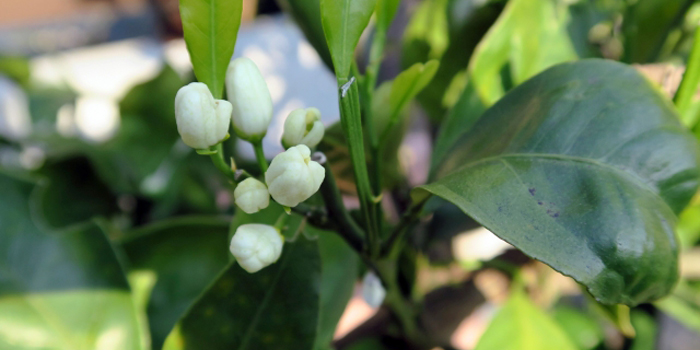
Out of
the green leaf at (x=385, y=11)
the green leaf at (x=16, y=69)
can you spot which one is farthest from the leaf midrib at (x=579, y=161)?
the green leaf at (x=16, y=69)

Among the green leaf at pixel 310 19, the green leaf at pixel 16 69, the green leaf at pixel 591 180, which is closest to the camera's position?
the green leaf at pixel 591 180

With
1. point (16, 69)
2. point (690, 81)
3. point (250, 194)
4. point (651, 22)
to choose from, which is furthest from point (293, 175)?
point (16, 69)

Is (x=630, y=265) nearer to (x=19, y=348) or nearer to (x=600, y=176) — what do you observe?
(x=600, y=176)

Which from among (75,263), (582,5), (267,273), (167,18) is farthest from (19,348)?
(167,18)

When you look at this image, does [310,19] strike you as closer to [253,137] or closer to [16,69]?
[253,137]

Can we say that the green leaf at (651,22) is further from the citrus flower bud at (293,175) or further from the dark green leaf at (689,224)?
the citrus flower bud at (293,175)

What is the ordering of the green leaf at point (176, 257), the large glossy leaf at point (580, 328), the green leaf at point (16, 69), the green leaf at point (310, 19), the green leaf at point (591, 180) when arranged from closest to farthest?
1. the green leaf at point (591, 180)
2. the green leaf at point (310, 19)
3. the green leaf at point (176, 257)
4. the large glossy leaf at point (580, 328)
5. the green leaf at point (16, 69)

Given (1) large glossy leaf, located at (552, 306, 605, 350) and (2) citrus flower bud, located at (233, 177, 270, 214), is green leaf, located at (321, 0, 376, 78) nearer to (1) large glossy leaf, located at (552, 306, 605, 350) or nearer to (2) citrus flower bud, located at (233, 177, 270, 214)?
(2) citrus flower bud, located at (233, 177, 270, 214)
